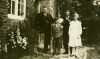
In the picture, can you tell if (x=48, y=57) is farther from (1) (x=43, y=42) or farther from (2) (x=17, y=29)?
(2) (x=17, y=29)

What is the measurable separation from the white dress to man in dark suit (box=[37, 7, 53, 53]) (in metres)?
0.48

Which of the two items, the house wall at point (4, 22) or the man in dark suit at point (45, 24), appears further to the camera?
the man in dark suit at point (45, 24)

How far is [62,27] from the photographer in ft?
13.2

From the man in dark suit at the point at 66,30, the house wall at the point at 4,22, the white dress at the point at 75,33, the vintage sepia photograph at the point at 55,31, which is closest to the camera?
the house wall at the point at 4,22

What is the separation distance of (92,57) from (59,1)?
58.5 inches

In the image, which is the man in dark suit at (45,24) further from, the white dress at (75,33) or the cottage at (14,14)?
the white dress at (75,33)

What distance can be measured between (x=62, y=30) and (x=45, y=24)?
0.39 m

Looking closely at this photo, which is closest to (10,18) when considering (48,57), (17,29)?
(17,29)

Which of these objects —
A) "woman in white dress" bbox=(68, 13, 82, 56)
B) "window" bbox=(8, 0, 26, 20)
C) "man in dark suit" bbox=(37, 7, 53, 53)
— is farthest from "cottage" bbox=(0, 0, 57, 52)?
"woman in white dress" bbox=(68, 13, 82, 56)

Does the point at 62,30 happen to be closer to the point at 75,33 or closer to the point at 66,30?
the point at 66,30

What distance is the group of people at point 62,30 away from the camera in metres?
3.89

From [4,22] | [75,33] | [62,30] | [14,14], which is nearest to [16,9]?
[14,14]

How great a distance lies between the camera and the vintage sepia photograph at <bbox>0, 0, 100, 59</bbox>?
374 cm

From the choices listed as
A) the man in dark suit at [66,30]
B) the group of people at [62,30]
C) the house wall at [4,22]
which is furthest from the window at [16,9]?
the man in dark suit at [66,30]
